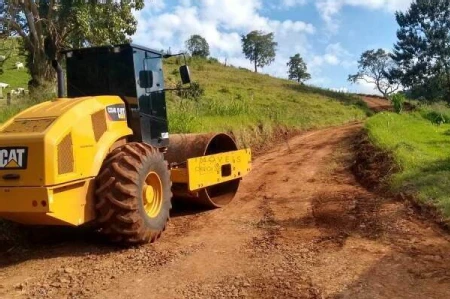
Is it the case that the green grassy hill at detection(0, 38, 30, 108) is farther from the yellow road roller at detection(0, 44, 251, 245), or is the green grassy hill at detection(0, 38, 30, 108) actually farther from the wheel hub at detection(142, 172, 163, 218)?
the wheel hub at detection(142, 172, 163, 218)

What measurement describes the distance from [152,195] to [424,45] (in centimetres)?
4733

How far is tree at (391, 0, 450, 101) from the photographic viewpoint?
48.0m

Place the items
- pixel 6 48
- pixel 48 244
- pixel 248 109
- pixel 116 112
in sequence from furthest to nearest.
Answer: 1. pixel 248 109
2. pixel 6 48
3. pixel 116 112
4. pixel 48 244

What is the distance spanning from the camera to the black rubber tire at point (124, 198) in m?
5.82

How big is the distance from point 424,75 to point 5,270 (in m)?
48.9

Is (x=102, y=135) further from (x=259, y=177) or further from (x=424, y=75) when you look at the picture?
(x=424, y=75)

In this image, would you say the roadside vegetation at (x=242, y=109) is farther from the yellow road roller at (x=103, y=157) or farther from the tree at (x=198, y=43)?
the tree at (x=198, y=43)

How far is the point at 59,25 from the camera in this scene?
17.8m

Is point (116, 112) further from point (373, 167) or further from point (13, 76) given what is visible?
point (13, 76)

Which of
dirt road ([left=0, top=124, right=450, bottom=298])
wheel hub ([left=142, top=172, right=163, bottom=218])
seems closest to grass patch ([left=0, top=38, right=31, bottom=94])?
wheel hub ([left=142, top=172, right=163, bottom=218])

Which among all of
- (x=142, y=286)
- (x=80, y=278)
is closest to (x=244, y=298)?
(x=142, y=286)

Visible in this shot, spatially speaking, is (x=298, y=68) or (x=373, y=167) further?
(x=298, y=68)

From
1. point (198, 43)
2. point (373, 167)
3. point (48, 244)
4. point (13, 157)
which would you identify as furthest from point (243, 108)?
point (198, 43)

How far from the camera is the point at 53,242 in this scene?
21.5ft
